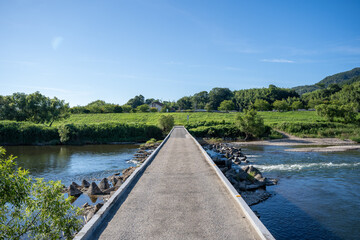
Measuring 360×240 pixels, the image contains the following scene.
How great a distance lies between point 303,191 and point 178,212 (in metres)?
10.0

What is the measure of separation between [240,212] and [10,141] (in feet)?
157

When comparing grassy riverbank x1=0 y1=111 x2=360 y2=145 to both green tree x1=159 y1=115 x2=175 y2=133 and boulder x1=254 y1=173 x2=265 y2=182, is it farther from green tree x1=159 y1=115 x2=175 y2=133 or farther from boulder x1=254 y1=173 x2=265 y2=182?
boulder x1=254 y1=173 x2=265 y2=182

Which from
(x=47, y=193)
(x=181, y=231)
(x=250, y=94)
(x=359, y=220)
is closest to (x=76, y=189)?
(x=47, y=193)

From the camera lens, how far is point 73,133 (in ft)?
148

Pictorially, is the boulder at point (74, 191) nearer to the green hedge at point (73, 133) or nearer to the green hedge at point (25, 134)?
the green hedge at point (73, 133)

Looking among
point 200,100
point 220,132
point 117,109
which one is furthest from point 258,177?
point 200,100

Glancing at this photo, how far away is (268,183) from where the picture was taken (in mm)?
15906

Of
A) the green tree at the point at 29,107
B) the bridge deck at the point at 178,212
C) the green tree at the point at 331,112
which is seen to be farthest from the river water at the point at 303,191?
the green tree at the point at 331,112

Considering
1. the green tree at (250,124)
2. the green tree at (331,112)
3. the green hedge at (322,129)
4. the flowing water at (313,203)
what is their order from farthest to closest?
the green tree at (331,112) < the green hedge at (322,129) < the green tree at (250,124) < the flowing water at (313,203)

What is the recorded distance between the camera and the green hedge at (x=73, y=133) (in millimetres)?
44094

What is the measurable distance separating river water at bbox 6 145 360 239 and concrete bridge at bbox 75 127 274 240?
9.75 feet

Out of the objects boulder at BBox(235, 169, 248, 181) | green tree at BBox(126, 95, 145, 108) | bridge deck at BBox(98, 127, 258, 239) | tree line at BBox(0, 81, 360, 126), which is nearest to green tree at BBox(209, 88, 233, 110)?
tree line at BBox(0, 81, 360, 126)

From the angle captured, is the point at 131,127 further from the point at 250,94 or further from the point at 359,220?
the point at 250,94

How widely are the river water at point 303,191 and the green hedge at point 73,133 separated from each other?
19272 millimetres
